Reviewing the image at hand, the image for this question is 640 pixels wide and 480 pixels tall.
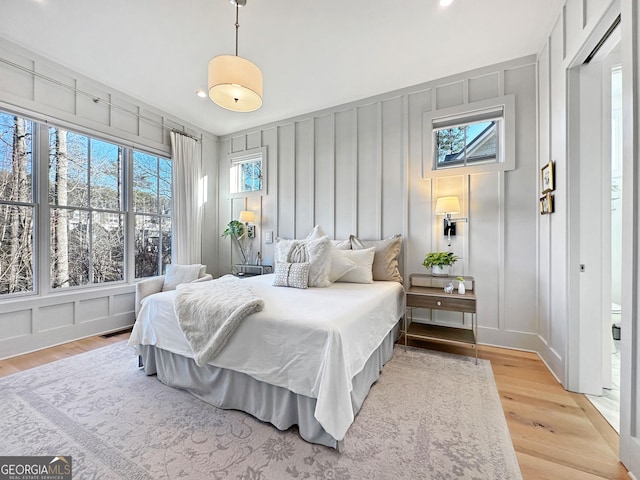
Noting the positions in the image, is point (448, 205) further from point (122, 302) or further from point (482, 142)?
point (122, 302)

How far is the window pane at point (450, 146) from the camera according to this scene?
322 centimetres

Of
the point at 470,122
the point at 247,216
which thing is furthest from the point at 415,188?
the point at 247,216

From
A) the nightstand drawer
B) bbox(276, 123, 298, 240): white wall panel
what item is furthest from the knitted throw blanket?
bbox(276, 123, 298, 240): white wall panel

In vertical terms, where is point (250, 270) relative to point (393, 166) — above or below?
below

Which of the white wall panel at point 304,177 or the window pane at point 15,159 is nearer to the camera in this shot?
the window pane at point 15,159

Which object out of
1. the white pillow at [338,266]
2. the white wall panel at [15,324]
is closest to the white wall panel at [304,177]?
the white pillow at [338,266]

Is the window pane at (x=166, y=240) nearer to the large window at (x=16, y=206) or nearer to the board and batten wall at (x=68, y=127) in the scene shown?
the board and batten wall at (x=68, y=127)

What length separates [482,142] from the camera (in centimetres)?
314

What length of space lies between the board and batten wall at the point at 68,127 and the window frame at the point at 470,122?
12.2 feet

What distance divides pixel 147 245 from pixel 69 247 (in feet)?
2.91

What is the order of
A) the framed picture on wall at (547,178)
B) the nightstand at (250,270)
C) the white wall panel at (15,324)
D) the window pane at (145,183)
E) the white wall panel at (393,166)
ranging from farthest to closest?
the nightstand at (250,270), the window pane at (145,183), the white wall panel at (393,166), the white wall panel at (15,324), the framed picture on wall at (547,178)

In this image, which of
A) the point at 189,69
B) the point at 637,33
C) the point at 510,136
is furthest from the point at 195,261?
the point at 637,33

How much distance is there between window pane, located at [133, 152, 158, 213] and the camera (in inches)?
151

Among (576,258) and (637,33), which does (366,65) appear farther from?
(576,258)
